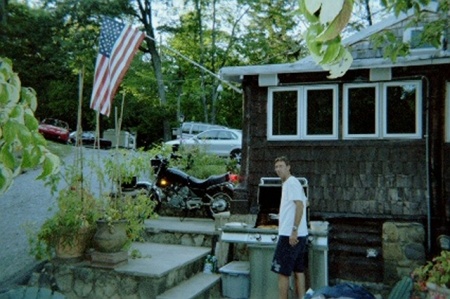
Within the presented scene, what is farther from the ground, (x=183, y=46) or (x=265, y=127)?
(x=183, y=46)

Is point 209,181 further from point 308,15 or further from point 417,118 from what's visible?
point 308,15

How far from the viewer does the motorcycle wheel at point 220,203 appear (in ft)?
33.3

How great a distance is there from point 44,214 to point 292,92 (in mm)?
5905

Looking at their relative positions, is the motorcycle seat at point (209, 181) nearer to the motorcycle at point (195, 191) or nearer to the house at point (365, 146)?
the motorcycle at point (195, 191)

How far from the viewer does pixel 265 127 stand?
977 centimetres

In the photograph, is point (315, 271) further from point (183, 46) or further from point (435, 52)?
point (183, 46)

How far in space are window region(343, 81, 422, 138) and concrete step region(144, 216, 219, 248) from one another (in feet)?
10.7

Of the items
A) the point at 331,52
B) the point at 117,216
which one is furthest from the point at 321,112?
the point at 331,52

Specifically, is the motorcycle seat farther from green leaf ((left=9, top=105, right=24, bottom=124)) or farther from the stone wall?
green leaf ((left=9, top=105, right=24, bottom=124))

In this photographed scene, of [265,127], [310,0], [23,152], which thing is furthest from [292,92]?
[310,0]

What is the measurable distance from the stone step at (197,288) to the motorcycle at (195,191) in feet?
7.56

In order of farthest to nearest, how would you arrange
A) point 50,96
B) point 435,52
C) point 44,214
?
point 50,96, point 44,214, point 435,52

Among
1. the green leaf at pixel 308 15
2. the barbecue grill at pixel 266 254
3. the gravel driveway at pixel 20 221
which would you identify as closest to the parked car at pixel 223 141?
the gravel driveway at pixel 20 221

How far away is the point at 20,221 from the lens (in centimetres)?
986
